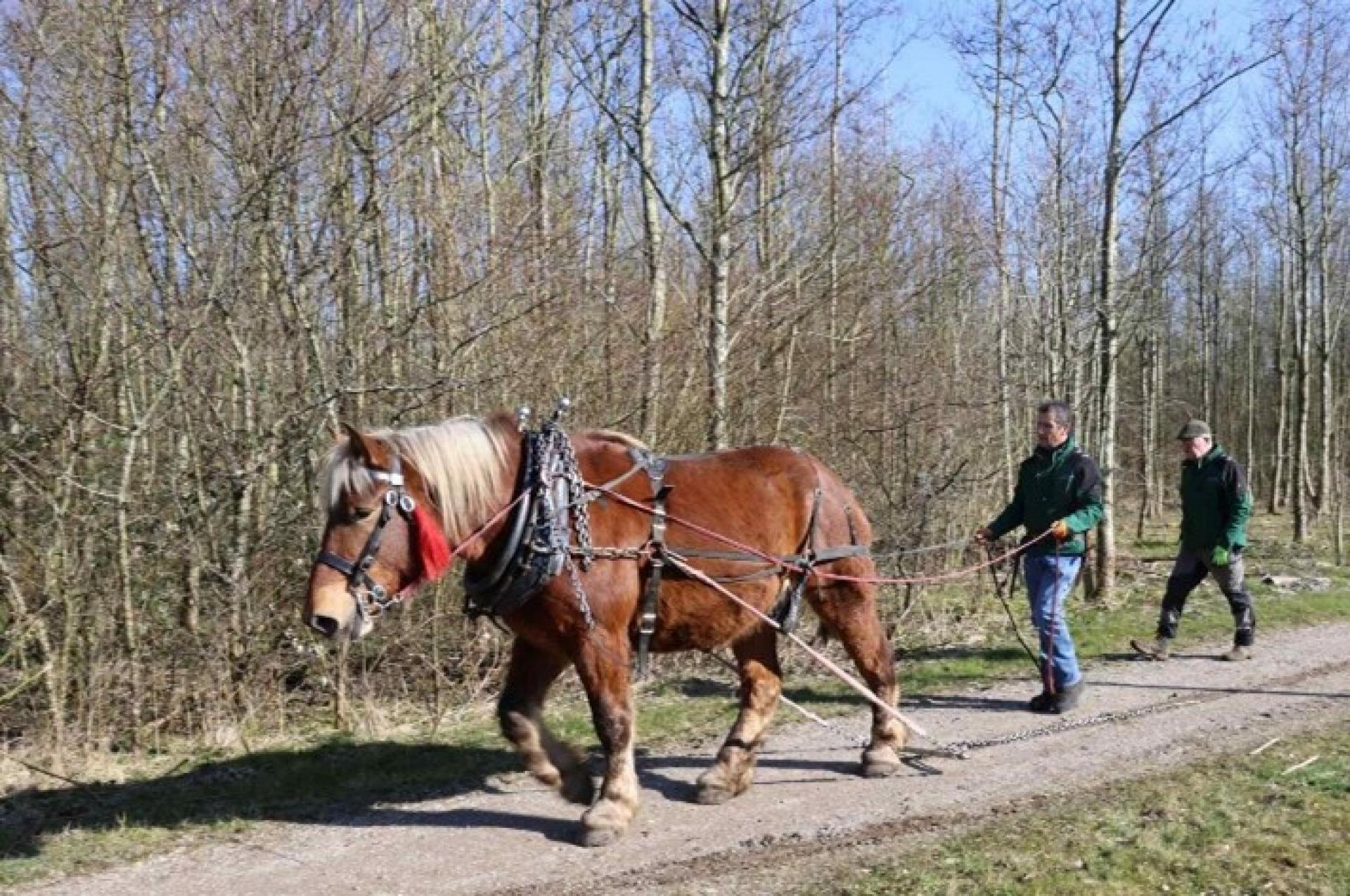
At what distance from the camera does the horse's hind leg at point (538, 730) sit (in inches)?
208

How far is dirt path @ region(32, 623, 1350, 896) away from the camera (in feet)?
15.1

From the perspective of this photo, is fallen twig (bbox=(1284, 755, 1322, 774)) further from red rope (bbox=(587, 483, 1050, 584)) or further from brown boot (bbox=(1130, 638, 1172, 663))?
brown boot (bbox=(1130, 638, 1172, 663))

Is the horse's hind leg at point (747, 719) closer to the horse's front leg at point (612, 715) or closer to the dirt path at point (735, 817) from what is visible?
the dirt path at point (735, 817)

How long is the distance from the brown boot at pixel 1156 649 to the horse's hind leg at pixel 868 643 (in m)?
3.69

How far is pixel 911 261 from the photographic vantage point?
47.9 feet

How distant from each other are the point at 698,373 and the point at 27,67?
5.87 meters

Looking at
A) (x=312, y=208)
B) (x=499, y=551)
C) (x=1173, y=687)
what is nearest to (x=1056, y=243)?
(x=1173, y=687)

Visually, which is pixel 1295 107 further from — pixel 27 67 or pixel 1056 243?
pixel 27 67

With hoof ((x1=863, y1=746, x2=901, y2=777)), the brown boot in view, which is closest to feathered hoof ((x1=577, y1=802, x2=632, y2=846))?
hoof ((x1=863, y1=746, x2=901, y2=777))

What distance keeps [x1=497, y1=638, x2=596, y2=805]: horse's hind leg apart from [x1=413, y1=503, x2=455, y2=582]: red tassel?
0.81m

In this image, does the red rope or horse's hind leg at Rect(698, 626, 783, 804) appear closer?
the red rope

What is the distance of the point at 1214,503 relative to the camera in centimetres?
894

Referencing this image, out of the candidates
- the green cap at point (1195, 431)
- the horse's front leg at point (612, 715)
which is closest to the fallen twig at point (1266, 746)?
→ the green cap at point (1195, 431)

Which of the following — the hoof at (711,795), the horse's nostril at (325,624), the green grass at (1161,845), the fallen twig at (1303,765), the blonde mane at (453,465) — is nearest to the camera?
the green grass at (1161,845)
